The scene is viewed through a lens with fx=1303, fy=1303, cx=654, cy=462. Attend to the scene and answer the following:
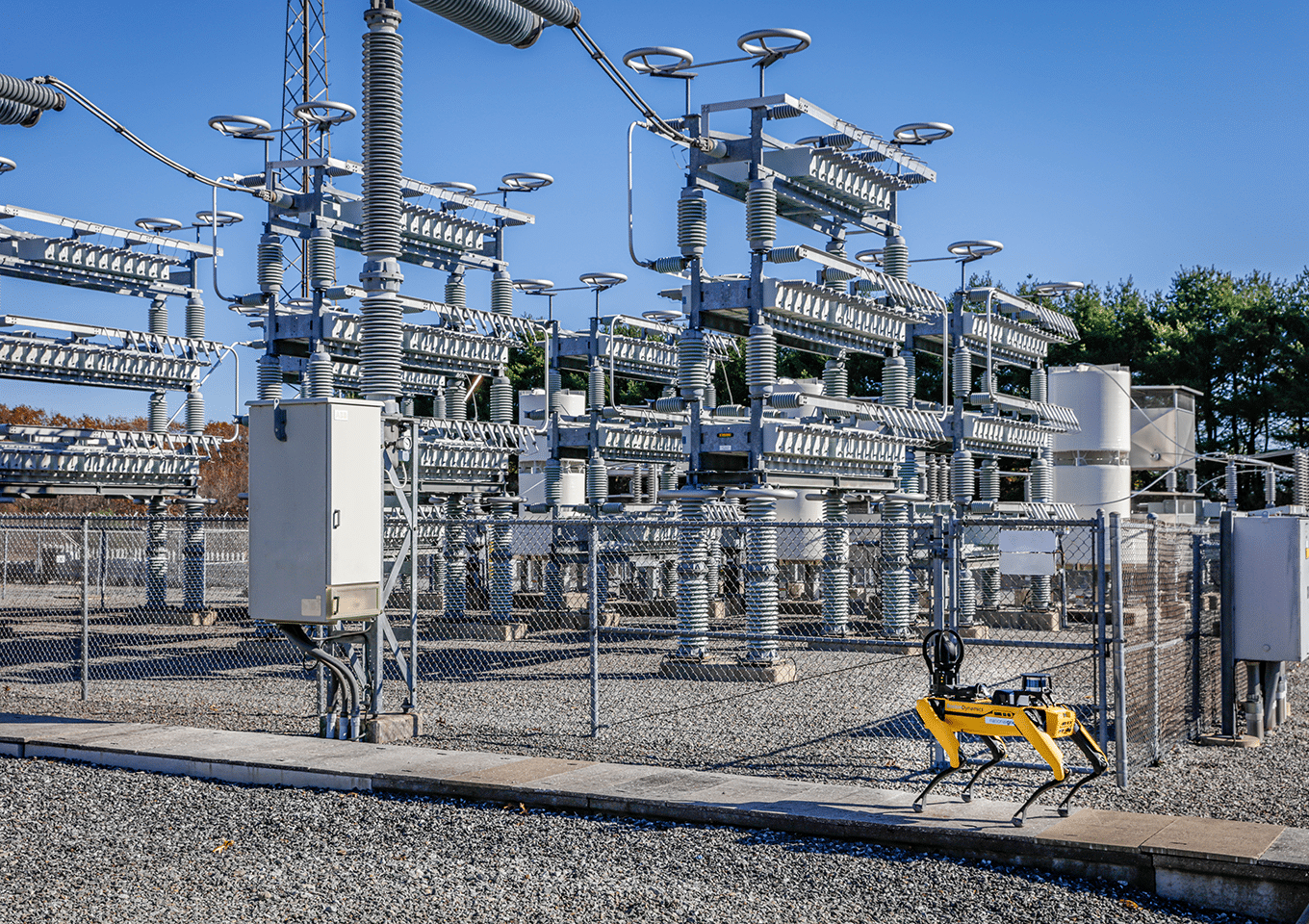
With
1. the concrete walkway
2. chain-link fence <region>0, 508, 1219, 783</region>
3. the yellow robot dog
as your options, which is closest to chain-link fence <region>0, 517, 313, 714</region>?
chain-link fence <region>0, 508, 1219, 783</region>

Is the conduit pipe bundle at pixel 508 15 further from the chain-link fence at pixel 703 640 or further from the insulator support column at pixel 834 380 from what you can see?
the insulator support column at pixel 834 380

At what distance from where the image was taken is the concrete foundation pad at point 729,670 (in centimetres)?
1630

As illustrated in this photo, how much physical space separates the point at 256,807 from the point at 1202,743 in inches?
315

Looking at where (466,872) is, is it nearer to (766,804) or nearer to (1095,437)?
(766,804)

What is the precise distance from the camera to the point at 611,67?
1185 cm

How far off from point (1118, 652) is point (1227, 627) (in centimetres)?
342

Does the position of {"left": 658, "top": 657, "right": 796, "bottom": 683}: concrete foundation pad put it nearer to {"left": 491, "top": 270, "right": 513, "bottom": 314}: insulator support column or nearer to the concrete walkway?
the concrete walkway

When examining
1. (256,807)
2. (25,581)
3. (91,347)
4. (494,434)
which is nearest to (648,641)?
(494,434)

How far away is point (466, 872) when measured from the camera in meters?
7.49

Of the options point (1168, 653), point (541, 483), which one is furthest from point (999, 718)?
point (541, 483)

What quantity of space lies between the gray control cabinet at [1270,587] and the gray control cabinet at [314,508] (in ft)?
24.9

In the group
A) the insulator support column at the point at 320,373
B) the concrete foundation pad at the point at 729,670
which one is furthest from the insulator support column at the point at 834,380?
the insulator support column at the point at 320,373

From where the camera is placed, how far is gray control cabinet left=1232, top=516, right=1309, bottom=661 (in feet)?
37.2

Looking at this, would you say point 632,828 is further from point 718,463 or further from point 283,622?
point 718,463
